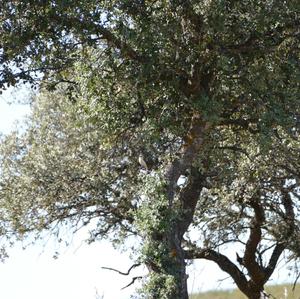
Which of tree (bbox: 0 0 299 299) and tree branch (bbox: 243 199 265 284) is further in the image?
tree branch (bbox: 243 199 265 284)

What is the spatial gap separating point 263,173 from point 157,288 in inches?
224

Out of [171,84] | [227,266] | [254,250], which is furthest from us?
[254,250]

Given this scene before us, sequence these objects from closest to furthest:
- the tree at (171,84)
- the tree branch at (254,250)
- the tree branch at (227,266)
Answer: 1. the tree at (171,84)
2. the tree branch at (227,266)
3. the tree branch at (254,250)

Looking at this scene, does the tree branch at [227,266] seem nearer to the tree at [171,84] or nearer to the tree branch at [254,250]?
the tree branch at [254,250]

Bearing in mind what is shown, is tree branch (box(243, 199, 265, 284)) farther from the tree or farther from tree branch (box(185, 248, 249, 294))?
the tree

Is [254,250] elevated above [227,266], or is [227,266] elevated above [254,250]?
[254,250]

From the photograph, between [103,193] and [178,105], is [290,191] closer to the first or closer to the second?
[103,193]

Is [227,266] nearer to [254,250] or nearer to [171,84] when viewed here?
[254,250]

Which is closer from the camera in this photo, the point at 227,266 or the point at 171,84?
the point at 171,84

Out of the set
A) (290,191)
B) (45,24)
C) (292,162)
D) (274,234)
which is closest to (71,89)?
(45,24)

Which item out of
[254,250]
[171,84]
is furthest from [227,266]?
[171,84]

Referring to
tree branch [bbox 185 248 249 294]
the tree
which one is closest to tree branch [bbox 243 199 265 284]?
tree branch [bbox 185 248 249 294]

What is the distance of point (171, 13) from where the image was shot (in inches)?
543

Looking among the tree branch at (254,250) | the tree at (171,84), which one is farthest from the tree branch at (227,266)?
the tree at (171,84)
